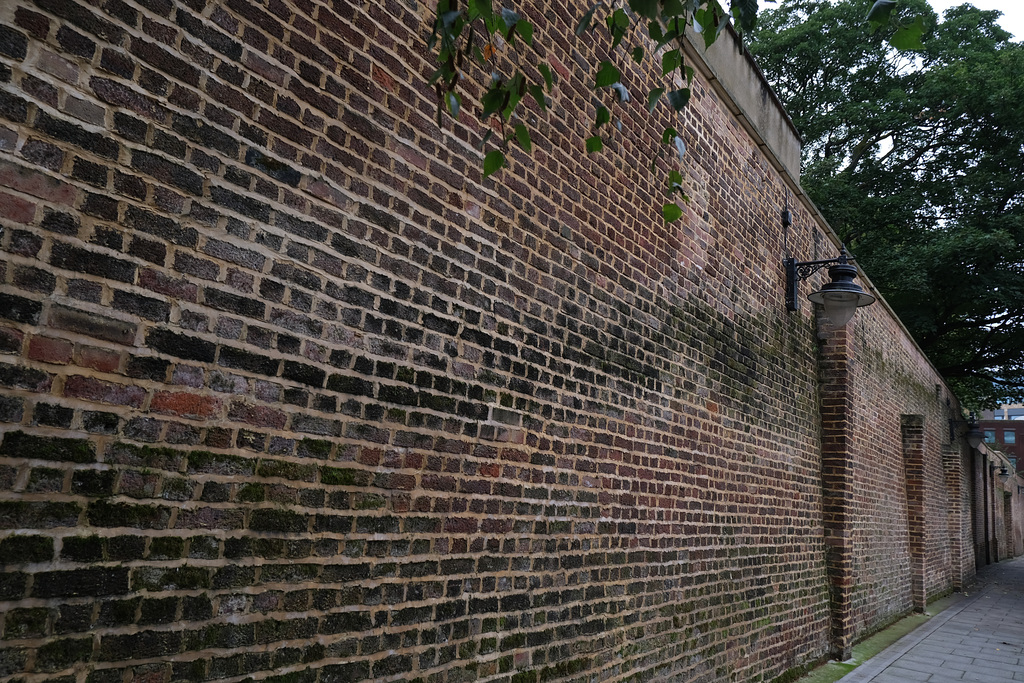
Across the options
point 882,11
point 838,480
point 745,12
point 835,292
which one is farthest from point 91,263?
point 838,480

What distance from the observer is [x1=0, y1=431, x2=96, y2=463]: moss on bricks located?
1831 millimetres

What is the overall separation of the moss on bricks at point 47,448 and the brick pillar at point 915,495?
12705mm

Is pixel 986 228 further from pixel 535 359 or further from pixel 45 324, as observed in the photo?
pixel 45 324

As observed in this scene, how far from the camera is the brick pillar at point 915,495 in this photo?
39.5ft

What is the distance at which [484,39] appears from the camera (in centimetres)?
356

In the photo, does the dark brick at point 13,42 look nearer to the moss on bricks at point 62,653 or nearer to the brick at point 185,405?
the brick at point 185,405

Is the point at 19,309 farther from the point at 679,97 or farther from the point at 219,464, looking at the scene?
the point at 679,97

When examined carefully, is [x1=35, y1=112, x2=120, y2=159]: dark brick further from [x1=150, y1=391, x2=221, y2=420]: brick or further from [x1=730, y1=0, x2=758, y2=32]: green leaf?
[x1=730, y1=0, x2=758, y2=32]: green leaf

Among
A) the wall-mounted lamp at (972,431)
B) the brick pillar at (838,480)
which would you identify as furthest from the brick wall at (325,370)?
the wall-mounted lamp at (972,431)

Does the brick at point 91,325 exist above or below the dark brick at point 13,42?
below

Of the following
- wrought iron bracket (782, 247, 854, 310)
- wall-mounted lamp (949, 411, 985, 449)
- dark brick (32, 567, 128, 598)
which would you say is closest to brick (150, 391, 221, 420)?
dark brick (32, 567, 128, 598)

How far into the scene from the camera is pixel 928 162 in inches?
750

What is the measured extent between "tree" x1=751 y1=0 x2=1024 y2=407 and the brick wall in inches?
577

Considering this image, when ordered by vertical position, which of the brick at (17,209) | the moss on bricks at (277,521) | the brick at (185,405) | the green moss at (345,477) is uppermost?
the brick at (17,209)
